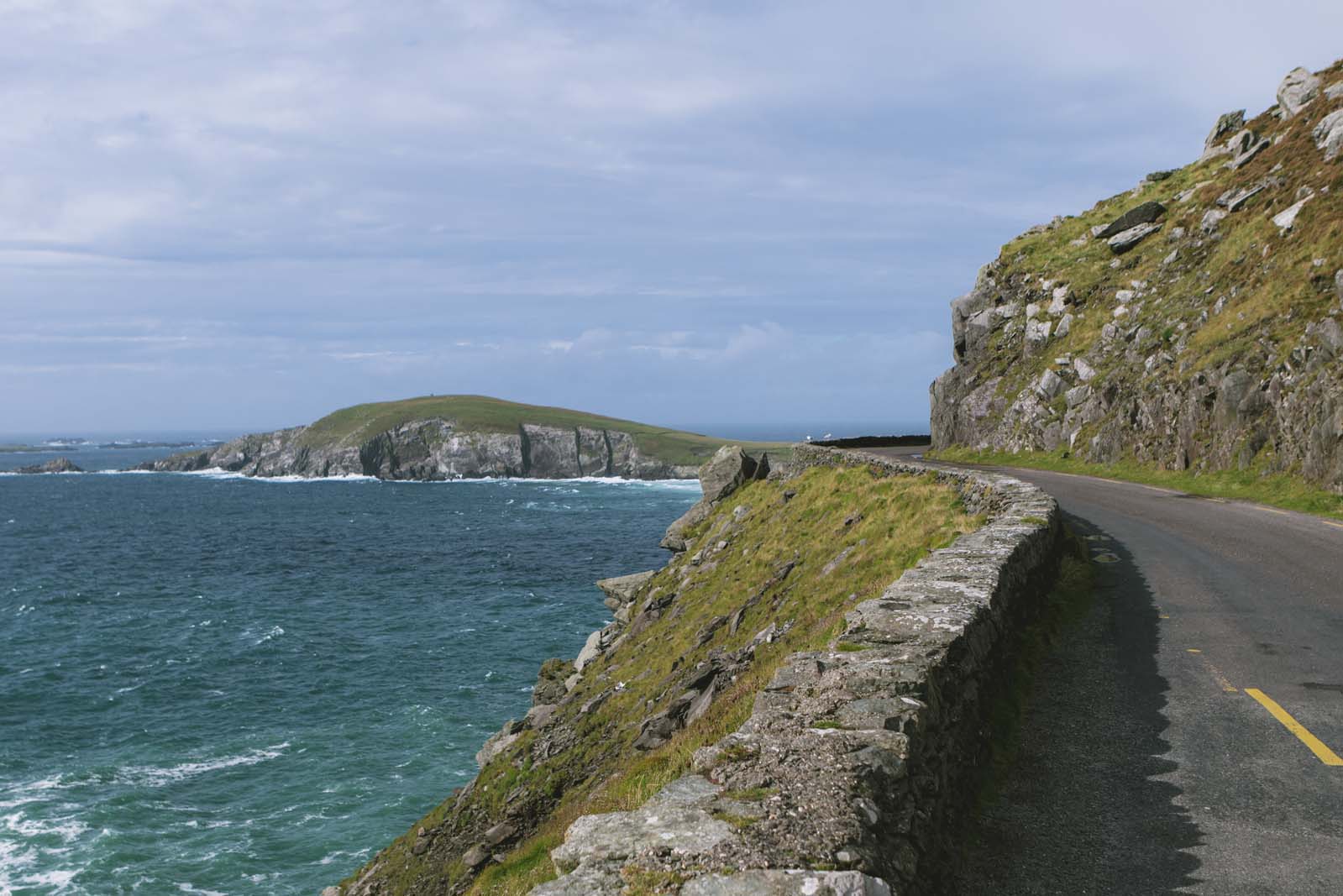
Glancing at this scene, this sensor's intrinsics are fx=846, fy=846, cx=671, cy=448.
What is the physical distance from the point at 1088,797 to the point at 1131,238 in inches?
2376

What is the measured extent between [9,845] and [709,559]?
2552 centimetres

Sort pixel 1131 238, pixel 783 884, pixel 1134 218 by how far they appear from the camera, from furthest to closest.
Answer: pixel 1134 218
pixel 1131 238
pixel 783 884

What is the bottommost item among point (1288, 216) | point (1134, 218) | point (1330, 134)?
point (1288, 216)

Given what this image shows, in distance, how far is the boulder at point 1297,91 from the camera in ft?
186

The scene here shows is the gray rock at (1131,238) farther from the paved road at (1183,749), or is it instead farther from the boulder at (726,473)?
the paved road at (1183,749)

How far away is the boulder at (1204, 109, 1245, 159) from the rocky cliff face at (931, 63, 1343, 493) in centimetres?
9

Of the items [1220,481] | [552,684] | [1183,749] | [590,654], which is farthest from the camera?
[590,654]

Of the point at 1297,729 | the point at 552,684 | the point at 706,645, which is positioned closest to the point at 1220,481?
the point at 706,645

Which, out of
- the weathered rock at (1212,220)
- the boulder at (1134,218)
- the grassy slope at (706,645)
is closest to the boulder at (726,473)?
the grassy slope at (706,645)

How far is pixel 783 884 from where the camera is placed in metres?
5.11

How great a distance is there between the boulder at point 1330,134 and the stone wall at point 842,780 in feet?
158

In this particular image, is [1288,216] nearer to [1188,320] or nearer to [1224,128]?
[1188,320]

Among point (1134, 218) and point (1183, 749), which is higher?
point (1134, 218)

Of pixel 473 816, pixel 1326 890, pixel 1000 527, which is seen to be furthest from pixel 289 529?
pixel 1326 890
